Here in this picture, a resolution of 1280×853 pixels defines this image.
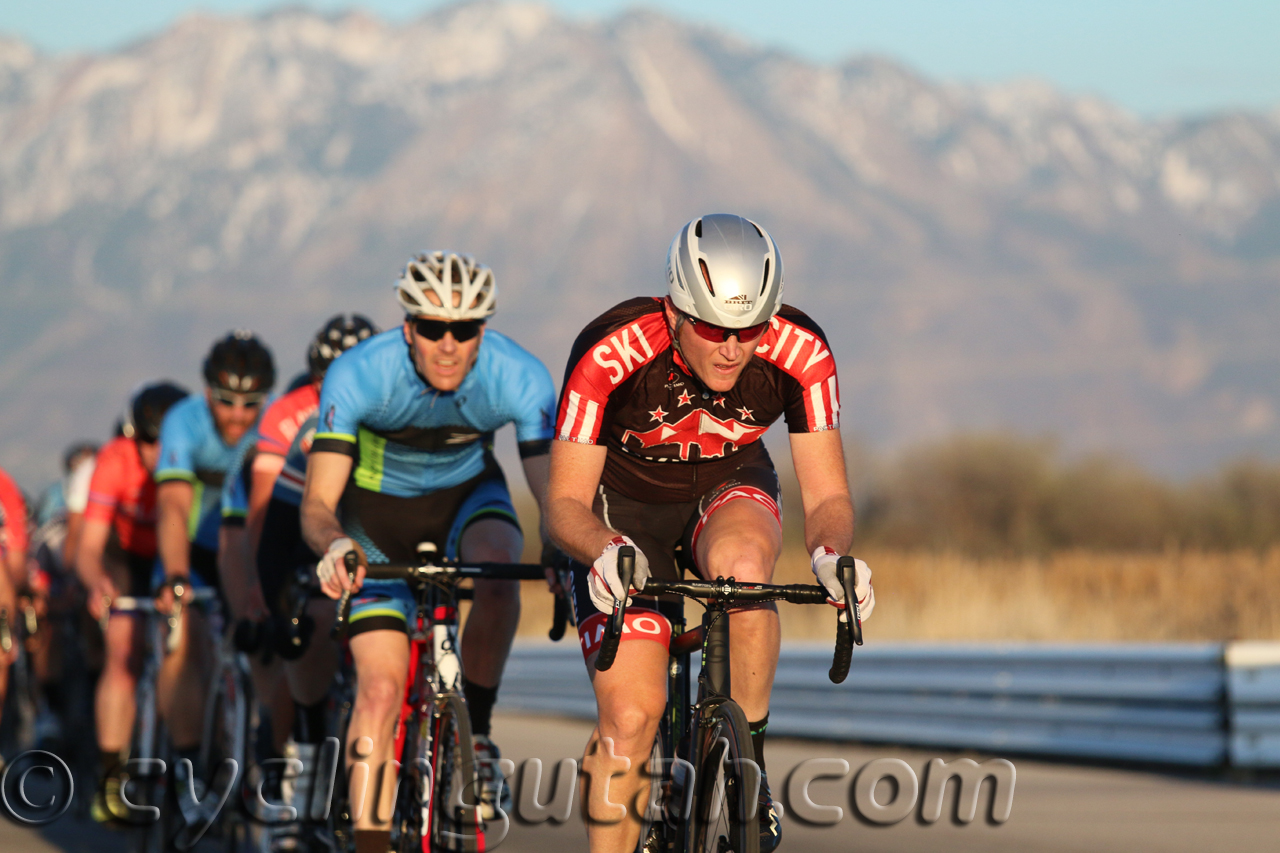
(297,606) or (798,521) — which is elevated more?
(798,521)

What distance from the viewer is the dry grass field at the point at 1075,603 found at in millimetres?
16562

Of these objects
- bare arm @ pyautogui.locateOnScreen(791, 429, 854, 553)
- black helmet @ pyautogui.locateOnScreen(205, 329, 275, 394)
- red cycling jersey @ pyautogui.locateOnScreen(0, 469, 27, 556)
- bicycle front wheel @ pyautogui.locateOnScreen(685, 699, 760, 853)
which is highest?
black helmet @ pyautogui.locateOnScreen(205, 329, 275, 394)

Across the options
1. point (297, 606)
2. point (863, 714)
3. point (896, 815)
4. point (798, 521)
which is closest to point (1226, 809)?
point (896, 815)

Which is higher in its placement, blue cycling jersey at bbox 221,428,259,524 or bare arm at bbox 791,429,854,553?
blue cycling jersey at bbox 221,428,259,524

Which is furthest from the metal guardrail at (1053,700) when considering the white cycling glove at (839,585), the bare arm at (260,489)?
the white cycling glove at (839,585)

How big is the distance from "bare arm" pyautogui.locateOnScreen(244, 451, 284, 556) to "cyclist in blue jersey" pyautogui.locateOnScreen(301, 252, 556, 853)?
0.73 metres

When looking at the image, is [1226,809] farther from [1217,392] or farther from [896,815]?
[1217,392]

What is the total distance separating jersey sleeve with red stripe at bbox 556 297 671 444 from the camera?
555 cm

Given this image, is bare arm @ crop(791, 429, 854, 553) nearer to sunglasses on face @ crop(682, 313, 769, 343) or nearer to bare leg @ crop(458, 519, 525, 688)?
sunglasses on face @ crop(682, 313, 769, 343)

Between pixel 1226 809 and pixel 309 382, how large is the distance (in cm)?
475

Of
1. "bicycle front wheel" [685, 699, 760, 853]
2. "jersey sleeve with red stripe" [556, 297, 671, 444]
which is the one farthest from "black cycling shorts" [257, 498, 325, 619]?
"bicycle front wheel" [685, 699, 760, 853]

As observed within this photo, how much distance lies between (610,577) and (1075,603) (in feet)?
48.0

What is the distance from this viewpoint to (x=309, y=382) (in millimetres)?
8398

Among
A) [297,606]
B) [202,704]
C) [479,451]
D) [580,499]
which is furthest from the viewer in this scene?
[202,704]
